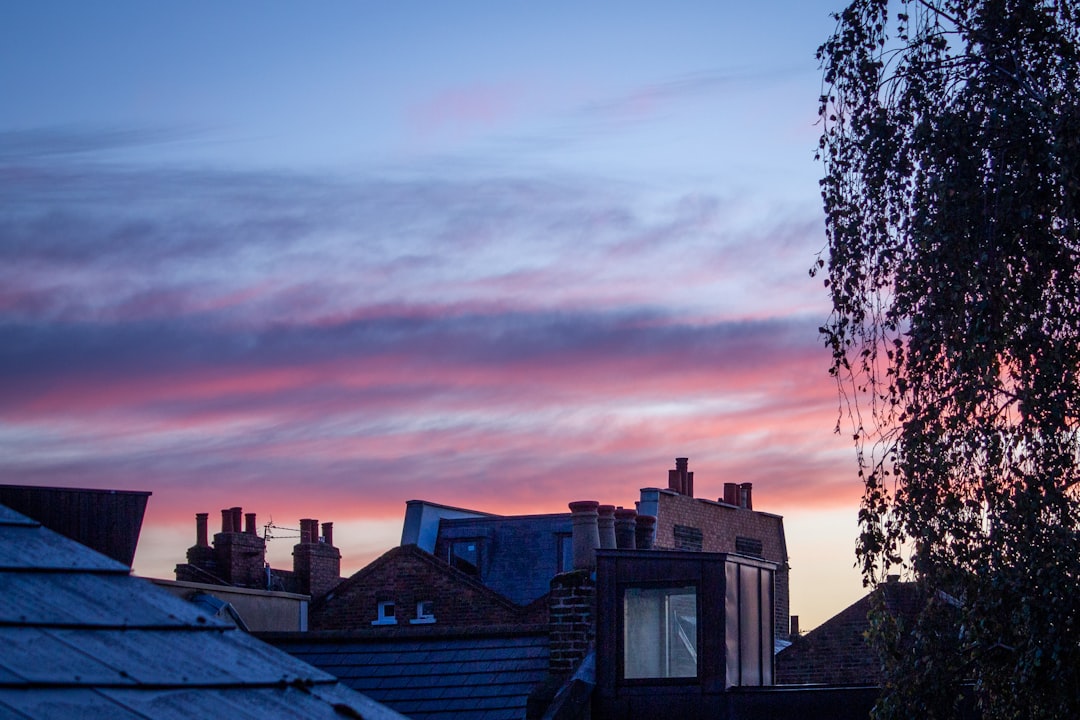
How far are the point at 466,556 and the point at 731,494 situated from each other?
10.7 meters

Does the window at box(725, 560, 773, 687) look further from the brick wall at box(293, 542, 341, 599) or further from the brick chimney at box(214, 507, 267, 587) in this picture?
the brick wall at box(293, 542, 341, 599)

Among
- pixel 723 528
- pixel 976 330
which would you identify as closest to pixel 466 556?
pixel 723 528

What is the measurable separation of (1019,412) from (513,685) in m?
8.68

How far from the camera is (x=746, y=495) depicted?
45656mm

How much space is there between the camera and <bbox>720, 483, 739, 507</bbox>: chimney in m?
44.8

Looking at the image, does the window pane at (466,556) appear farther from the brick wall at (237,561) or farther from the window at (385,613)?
the brick wall at (237,561)

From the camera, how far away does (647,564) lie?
16.8 meters

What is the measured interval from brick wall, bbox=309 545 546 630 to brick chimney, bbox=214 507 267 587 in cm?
187

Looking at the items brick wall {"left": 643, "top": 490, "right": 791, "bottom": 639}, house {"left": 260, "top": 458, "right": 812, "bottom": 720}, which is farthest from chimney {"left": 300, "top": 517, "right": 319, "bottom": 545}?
house {"left": 260, "top": 458, "right": 812, "bottom": 720}

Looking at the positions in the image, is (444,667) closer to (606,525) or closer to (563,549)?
(606,525)

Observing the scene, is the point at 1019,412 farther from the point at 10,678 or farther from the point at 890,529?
the point at 10,678

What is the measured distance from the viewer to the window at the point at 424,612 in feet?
109

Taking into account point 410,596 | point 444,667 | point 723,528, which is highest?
point 723,528

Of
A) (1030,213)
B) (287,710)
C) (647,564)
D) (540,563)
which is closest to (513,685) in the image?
(647,564)
